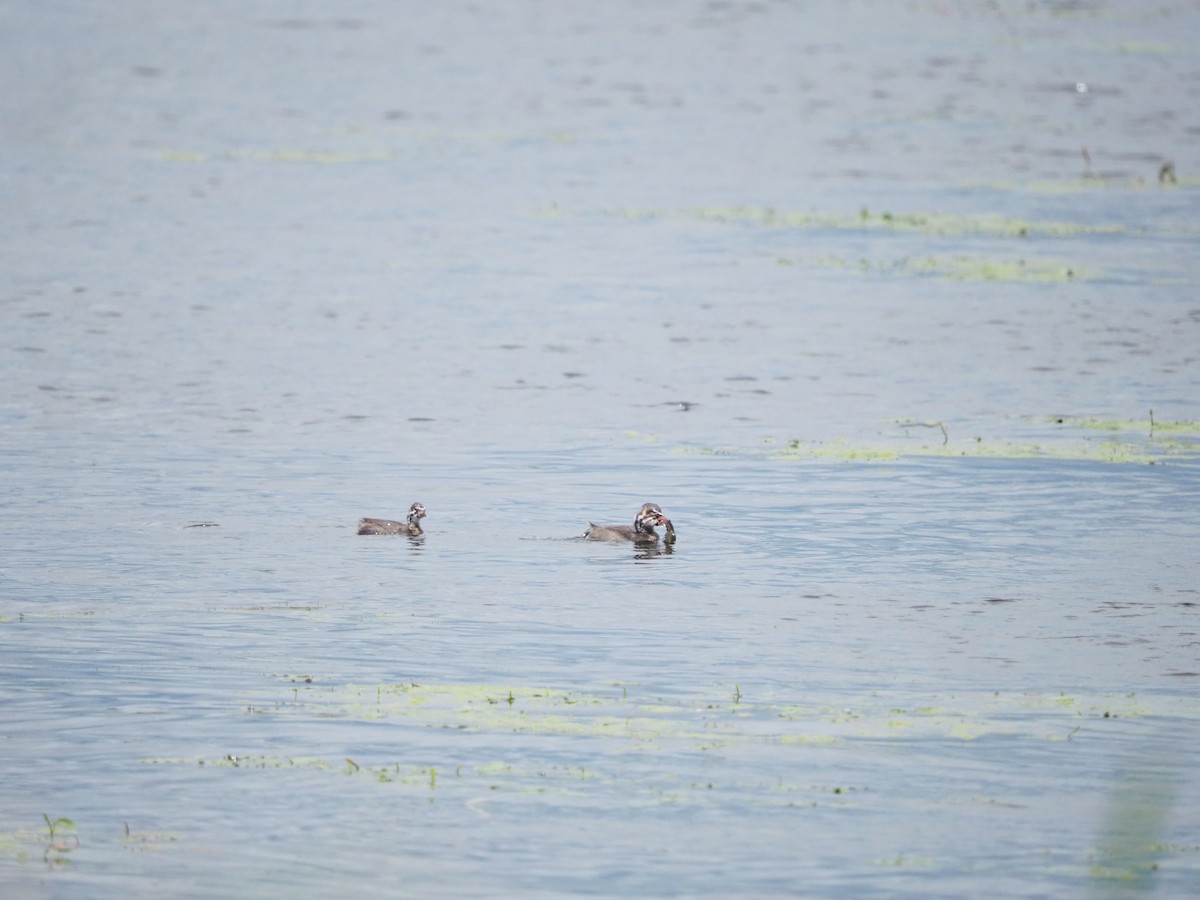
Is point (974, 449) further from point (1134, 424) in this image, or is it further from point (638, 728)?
point (638, 728)

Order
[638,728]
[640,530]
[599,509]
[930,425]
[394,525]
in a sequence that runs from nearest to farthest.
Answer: [638,728] < [640,530] < [394,525] < [599,509] < [930,425]

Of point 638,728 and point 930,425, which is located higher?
point 930,425

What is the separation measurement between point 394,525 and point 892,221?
22.1 metres

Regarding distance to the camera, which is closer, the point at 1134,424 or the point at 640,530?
the point at 640,530

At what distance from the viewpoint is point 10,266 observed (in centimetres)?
3475

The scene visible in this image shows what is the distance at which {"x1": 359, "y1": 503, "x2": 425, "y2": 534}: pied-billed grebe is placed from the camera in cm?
1880

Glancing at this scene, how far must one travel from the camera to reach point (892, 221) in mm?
39344

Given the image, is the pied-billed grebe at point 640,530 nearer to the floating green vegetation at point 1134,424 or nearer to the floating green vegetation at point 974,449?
the floating green vegetation at point 974,449

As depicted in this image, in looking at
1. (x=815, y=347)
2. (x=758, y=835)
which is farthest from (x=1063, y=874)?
(x=815, y=347)

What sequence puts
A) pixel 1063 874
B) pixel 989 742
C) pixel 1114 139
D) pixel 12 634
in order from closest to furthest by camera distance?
pixel 1063 874 → pixel 989 742 → pixel 12 634 → pixel 1114 139

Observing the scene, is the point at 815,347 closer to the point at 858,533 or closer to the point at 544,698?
the point at 858,533

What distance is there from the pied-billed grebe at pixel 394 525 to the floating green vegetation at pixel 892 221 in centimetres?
2076

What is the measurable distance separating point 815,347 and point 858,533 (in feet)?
34.1

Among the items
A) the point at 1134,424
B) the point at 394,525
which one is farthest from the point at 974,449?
the point at 394,525
